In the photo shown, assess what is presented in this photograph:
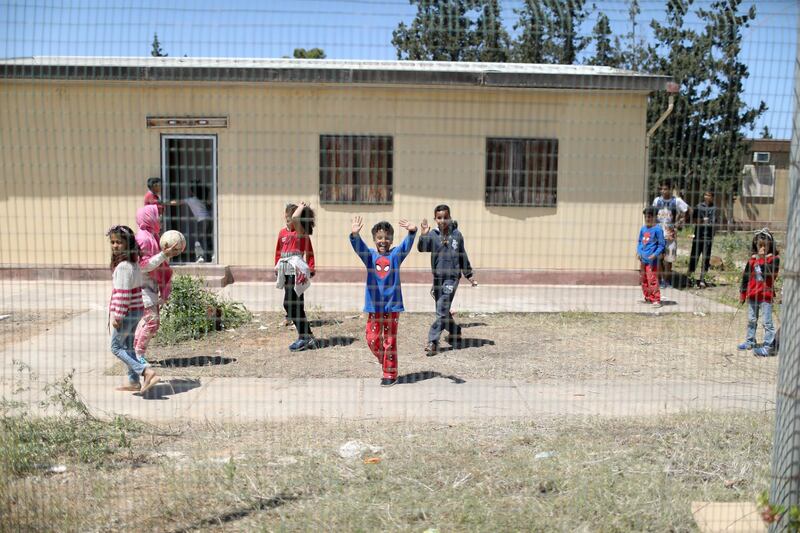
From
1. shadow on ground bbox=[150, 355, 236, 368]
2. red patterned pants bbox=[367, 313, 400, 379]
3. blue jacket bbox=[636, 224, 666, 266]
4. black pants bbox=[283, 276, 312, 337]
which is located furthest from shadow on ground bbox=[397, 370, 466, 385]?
blue jacket bbox=[636, 224, 666, 266]

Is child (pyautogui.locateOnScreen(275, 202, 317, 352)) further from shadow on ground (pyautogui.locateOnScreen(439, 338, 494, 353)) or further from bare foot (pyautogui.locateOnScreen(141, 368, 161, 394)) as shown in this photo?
bare foot (pyautogui.locateOnScreen(141, 368, 161, 394))

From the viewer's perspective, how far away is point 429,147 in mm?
8148

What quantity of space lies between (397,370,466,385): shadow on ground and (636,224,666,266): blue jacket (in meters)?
4.60

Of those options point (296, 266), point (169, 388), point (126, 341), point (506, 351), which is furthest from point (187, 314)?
point (506, 351)

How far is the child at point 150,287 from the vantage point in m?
6.22

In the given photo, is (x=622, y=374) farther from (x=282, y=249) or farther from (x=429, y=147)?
(x=282, y=249)

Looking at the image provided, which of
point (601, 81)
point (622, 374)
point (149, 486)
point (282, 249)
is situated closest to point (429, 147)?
point (282, 249)

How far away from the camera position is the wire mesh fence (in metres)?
3.96

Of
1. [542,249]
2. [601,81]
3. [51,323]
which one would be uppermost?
[601,81]

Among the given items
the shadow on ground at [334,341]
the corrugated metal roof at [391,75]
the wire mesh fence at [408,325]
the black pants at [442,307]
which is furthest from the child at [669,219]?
the shadow on ground at [334,341]

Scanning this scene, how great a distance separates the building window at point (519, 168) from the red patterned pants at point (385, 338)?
6575mm

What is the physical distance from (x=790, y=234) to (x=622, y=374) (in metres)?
3.78

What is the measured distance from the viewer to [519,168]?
41.3ft

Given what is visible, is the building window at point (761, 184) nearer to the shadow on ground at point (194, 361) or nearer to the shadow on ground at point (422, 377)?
the shadow on ground at point (422, 377)
